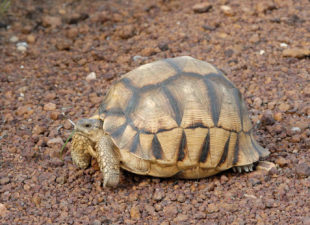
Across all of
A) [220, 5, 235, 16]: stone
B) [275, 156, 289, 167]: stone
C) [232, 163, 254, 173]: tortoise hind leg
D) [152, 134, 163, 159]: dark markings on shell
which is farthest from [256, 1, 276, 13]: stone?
[152, 134, 163, 159]: dark markings on shell

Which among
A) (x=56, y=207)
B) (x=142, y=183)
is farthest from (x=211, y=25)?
(x=56, y=207)

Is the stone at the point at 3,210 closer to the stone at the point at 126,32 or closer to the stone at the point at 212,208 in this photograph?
the stone at the point at 212,208

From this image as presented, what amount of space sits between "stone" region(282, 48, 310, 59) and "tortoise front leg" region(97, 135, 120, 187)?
106 inches

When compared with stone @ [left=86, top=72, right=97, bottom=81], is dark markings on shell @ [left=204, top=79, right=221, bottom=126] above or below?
above

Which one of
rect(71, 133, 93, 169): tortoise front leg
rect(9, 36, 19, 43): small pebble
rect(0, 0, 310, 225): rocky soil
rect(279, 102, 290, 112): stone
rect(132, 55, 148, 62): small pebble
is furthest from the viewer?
rect(9, 36, 19, 43): small pebble

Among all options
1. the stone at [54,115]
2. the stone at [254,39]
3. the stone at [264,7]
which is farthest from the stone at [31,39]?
the stone at [264,7]

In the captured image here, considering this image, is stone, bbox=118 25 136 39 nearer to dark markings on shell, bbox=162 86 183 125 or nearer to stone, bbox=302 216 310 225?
dark markings on shell, bbox=162 86 183 125

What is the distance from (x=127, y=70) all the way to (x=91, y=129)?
179 centimetres

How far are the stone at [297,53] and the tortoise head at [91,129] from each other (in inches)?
103

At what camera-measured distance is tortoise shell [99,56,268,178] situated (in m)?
3.37

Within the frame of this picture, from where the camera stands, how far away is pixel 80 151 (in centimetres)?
372

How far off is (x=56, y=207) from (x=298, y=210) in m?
1.61

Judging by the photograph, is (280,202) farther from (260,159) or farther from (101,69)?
(101,69)

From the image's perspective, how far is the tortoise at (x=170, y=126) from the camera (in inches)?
133
